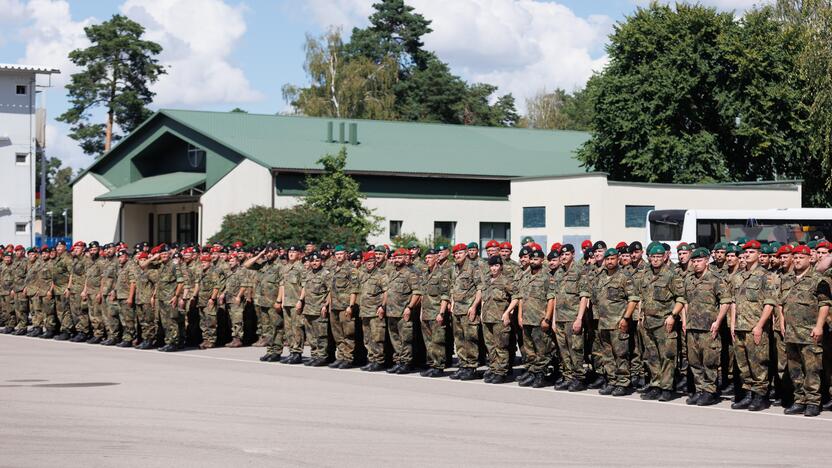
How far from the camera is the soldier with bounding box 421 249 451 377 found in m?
16.4

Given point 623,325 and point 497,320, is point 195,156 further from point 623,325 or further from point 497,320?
point 623,325

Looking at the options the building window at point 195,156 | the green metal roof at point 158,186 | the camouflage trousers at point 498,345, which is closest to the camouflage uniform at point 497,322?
the camouflage trousers at point 498,345

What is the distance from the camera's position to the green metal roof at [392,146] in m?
46.3

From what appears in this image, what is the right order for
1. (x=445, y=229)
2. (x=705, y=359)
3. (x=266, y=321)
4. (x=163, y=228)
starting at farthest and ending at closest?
1. (x=163, y=228)
2. (x=445, y=229)
3. (x=266, y=321)
4. (x=705, y=359)

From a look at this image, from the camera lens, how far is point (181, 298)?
20438 millimetres

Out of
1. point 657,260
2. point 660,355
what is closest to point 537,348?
point 660,355

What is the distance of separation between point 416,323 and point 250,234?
69.6 ft

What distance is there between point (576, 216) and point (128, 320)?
21.2m

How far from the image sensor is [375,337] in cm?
1706

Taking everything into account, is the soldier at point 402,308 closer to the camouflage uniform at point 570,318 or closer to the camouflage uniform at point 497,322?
the camouflage uniform at point 497,322

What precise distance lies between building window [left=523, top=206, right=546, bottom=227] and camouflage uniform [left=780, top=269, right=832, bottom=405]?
28525 mm

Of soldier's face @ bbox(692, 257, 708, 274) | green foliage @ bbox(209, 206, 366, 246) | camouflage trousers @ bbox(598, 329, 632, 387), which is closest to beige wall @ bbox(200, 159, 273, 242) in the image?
green foliage @ bbox(209, 206, 366, 246)

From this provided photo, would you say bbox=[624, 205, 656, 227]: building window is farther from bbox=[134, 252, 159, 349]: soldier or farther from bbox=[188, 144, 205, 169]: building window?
bbox=[134, 252, 159, 349]: soldier

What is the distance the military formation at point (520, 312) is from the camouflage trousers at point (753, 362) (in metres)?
0.02
